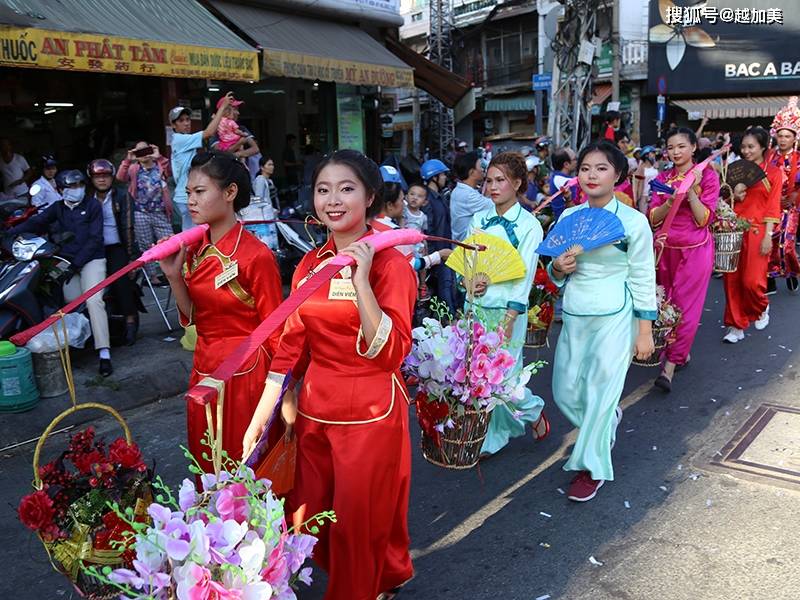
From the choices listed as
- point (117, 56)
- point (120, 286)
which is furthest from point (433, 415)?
point (117, 56)

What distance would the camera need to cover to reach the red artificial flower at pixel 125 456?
2656 millimetres

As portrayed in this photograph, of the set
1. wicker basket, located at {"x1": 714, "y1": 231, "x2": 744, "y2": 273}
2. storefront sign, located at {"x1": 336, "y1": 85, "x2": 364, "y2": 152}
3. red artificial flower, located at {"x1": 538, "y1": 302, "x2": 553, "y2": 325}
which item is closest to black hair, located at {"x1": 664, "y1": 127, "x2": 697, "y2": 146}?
wicker basket, located at {"x1": 714, "y1": 231, "x2": 744, "y2": 273}

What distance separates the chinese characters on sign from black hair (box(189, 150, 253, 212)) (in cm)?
2798

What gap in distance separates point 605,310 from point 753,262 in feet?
12.7

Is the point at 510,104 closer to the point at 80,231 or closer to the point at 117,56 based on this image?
the point at 117,56

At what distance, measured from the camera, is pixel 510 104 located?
29906mm

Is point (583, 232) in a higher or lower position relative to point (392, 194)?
lower

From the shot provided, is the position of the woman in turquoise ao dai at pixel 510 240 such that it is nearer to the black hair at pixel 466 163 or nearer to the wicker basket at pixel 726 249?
the black hair at pixel 466 163

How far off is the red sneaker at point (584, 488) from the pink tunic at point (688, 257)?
214 cm

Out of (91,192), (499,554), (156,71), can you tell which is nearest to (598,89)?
(156,71)

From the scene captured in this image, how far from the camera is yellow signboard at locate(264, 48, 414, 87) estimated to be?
10398mm

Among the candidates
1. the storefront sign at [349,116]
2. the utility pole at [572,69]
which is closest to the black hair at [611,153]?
the utility pole at [572,69]

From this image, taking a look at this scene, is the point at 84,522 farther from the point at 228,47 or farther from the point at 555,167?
the point at 228,47

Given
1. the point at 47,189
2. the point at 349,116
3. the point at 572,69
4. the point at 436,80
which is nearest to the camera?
the point at 47,189
